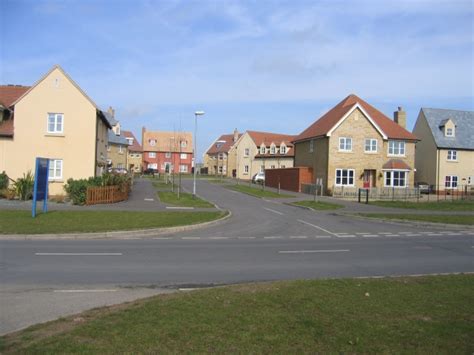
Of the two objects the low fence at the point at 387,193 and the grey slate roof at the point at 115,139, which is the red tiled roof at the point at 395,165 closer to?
the low fence at the point at 387,193

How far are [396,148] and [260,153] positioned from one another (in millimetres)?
33179

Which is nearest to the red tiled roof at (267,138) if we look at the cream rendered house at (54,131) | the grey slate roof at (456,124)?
the grey slate roof at (456,124)

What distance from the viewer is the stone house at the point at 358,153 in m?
48.0

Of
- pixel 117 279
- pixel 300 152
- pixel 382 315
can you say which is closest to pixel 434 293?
pixel 382 315

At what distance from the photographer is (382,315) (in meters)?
6.61

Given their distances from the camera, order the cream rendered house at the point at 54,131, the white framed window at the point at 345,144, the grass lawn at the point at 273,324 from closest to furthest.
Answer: the grass lawn at the point at 273,324 → the cream rendered house at the point at 54,131 → the white framed window at the point at 345,144

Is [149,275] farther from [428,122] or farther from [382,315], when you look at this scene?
[428,122]

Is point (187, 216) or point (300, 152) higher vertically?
point (300, 152)

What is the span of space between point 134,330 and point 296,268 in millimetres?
6316

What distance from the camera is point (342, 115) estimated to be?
160 feet

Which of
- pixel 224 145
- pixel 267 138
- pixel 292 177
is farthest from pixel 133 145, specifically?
pixel 292 177

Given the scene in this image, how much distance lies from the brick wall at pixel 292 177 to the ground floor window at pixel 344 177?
3.75 meters

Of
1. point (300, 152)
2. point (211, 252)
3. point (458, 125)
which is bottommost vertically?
point (211, 252)

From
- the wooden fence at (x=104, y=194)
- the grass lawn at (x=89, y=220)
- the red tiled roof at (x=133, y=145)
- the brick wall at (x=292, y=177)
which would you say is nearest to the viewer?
the grass lawn at (x=89, y=220)
